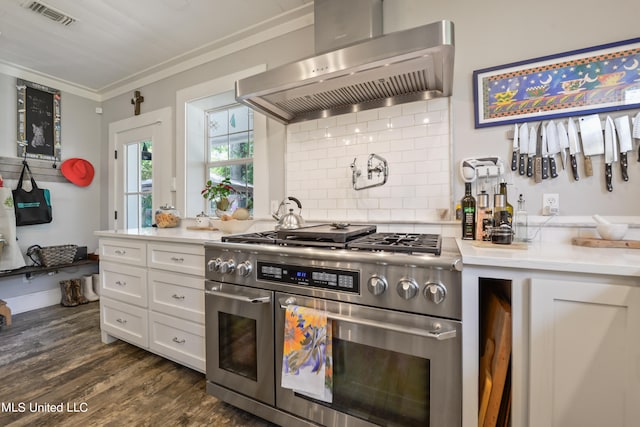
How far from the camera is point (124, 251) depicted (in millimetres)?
1993

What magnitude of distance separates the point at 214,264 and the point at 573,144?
1911 millimetres

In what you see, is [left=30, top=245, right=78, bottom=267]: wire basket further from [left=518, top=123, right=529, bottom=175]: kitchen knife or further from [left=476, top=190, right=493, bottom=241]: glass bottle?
[left=518, top=123, right=529, bottom=175]: kitchen knife

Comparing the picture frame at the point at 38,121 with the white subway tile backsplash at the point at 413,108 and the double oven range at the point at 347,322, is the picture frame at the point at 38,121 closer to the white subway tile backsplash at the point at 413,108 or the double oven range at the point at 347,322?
the double oven range at the point at 347,322

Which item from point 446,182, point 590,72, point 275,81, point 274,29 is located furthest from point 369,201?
point 274,29

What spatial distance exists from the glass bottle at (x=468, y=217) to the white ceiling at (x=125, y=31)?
1.72 m

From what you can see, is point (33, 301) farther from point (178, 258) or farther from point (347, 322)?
point (347, 322)

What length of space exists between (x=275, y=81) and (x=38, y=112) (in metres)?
3.32

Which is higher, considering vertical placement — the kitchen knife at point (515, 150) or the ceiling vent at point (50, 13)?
the ceiling vent at point (50, 13)

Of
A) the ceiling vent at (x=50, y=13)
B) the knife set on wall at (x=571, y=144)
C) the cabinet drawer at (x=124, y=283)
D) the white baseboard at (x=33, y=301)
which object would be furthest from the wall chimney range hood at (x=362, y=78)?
the white baseboard at (x=33, y=301)

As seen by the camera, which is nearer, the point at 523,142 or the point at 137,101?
the point at 523,142

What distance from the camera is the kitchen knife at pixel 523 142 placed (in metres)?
1.43

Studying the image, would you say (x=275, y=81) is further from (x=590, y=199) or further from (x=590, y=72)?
(x=590, y=199)

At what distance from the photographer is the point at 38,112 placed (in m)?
3.03

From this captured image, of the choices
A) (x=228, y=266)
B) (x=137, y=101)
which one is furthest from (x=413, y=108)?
(x=137, y=101)
